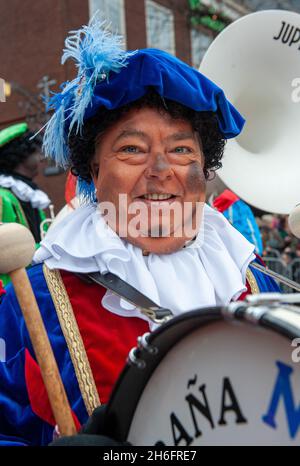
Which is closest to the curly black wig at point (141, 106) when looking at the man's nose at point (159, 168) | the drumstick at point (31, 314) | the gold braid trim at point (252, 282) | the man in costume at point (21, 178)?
the man's nose at point (159, 168)

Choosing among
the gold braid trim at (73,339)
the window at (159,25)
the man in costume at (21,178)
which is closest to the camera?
the gold braid trim at (73,339)

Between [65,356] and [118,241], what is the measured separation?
313mm

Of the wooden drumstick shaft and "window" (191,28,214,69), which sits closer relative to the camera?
the wooden drumstick shaft

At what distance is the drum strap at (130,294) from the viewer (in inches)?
44.6

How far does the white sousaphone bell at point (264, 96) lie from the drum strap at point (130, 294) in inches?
60.7

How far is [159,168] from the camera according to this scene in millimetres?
1498

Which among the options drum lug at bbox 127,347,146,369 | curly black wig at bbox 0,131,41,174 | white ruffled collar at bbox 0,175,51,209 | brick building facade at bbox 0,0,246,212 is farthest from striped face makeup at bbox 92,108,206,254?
brick building facade at bbox 0,0,246,212

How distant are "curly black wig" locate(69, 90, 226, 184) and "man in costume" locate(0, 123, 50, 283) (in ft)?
9.12

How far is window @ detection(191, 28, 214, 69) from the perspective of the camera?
11836 millimetres

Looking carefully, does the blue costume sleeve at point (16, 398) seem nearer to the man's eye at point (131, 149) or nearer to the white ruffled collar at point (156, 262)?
the white ruffled collar at point (156, 262)

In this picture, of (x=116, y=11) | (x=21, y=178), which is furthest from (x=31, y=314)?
(x=116, y=11)

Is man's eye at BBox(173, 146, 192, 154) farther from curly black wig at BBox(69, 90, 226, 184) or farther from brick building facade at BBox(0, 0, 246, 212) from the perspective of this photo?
brick building facade at BBox(0, 0, 246, 212)

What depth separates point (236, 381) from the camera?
2.77 ft

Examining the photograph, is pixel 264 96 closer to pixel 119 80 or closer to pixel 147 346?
pixel 119 80
